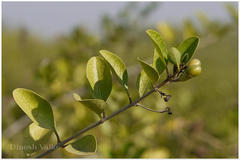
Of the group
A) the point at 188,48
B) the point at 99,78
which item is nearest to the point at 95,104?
the point at 99,78

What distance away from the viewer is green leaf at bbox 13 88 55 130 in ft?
1.54

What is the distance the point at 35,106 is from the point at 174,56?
24 cm

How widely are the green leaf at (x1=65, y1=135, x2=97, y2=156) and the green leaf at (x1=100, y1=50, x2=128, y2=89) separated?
0.35 feet

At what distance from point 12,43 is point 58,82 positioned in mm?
3689

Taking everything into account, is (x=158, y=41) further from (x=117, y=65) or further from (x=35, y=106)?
(x=35, y=106)

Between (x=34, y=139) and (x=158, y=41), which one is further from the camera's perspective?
(x=34, y=139)

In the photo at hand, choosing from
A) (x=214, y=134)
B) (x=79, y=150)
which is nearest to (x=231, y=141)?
(x=214, y=134)

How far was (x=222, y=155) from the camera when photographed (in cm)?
134

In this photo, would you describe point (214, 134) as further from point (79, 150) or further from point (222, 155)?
point (79, 150)

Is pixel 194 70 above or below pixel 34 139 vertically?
above

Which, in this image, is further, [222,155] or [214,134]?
[214,134]

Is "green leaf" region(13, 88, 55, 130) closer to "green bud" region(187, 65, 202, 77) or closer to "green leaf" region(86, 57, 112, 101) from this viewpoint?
"green leaf" region(86, 57, 112, 101)

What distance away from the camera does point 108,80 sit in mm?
506

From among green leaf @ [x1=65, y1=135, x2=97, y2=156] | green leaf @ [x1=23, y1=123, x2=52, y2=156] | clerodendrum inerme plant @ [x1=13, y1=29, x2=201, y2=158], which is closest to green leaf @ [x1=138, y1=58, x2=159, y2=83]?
clerodendrum inerme plant @ [x1=13, y1=29, x2=201, y2=158]
